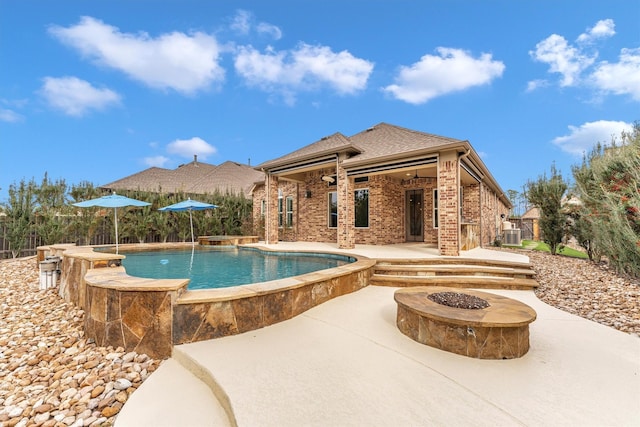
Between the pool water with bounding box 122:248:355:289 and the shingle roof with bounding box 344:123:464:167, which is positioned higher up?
the shingle roof with bounding box 344:123:464:167

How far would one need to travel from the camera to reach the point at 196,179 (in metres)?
20.5

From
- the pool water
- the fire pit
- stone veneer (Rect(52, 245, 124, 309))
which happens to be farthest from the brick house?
stone veneer (Rect(52, 245, 124, 309))

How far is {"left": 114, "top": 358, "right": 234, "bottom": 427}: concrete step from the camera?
1876 millimetres

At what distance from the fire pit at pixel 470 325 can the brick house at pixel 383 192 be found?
16.1ft

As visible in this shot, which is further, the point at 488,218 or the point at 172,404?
the point at 488,218

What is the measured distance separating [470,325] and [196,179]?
21.4 metres

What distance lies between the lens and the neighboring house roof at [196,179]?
17.7 m

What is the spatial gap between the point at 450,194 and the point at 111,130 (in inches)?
862

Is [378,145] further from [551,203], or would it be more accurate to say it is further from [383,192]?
[551,203]

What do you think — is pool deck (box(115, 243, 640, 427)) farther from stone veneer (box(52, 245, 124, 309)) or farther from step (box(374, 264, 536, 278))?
stone veneer (box(52, 245, 124, 309))

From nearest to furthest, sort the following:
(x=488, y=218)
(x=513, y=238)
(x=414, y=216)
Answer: (x=414, y=216) → (x=488, y=218) → (x=513, y=238)

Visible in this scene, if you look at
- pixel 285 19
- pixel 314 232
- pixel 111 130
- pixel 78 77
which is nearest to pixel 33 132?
pixel 111 130

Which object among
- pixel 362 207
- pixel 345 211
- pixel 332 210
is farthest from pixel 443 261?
pixel 332 210

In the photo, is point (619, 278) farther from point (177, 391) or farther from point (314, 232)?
point (314, 232)
